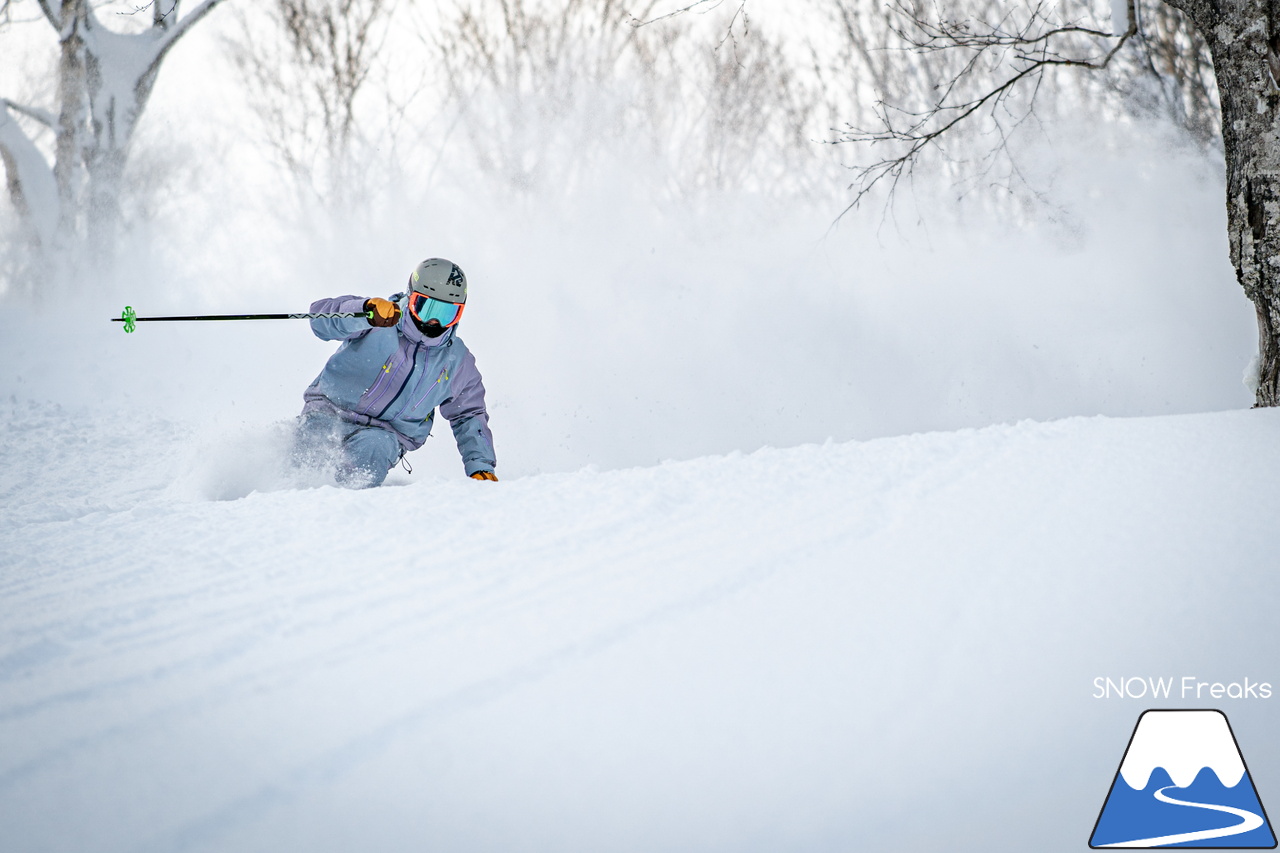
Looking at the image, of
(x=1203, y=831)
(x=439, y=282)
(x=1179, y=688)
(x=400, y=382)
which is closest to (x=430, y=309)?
(x=439, y=282)

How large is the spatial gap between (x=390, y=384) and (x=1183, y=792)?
308cm

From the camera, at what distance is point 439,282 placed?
334 centimetres

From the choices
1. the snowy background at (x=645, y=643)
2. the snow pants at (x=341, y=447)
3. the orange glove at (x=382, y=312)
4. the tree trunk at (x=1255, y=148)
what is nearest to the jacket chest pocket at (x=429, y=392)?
the snow pants at (x=341, y=447)

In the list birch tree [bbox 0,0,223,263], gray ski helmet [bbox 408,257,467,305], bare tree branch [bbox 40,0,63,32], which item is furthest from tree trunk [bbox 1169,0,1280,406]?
bare tree branch [bbox 40,0,63,32]

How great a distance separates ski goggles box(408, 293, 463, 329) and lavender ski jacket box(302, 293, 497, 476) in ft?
0.18

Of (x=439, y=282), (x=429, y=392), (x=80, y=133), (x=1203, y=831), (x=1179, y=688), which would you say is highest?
(x=80, y=133)

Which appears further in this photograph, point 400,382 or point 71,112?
point 71,112

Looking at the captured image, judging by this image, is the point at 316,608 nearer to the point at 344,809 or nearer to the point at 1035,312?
the point at 344,809

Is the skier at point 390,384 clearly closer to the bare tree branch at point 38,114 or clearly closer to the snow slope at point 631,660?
the snow slope at point 631,660

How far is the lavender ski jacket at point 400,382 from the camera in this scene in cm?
340

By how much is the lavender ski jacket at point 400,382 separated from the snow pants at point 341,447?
0.22 ft

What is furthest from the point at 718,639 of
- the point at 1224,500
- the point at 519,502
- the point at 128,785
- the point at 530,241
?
the point at 530,241

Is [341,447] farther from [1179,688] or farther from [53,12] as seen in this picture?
[53,12]

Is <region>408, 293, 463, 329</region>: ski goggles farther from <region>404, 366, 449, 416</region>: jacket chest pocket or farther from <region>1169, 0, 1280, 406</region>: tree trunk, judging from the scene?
<region>1169, 0, 1280, 406</region>: tree trunk
